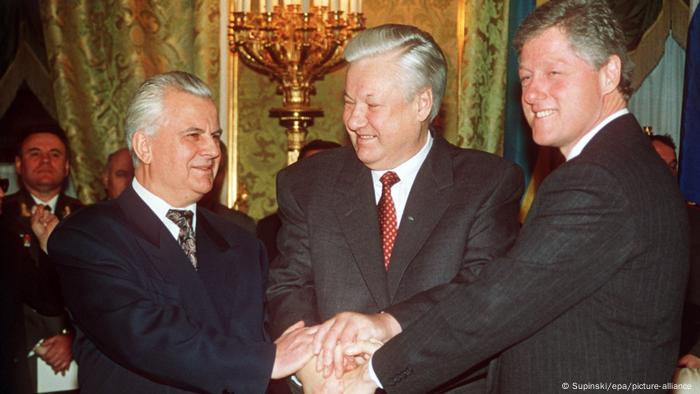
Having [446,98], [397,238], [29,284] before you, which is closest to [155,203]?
[397,238]

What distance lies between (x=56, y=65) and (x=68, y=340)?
5.87 ft

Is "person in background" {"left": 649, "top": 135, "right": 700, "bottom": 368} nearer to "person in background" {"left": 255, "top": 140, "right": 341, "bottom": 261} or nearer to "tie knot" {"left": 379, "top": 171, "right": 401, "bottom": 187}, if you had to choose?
"tie knot" {"left": 379, "top": 171, "right": 401, "bottom": 187}

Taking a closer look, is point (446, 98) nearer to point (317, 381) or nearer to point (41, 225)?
point (41, 225)

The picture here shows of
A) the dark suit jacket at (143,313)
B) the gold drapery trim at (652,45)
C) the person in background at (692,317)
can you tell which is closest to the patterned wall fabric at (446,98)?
the gold drapery trim at (652,45)

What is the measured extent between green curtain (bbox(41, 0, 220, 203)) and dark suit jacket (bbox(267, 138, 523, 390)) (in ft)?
9.78

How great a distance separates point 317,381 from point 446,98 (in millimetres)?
3809

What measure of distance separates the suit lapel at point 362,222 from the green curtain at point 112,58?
3005 millimetres

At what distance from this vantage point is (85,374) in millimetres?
2717

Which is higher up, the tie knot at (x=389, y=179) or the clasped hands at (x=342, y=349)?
the tie knot at (x=389, y=179)

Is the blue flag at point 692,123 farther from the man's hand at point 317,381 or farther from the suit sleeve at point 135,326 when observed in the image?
the suit sleeve at point 135,326

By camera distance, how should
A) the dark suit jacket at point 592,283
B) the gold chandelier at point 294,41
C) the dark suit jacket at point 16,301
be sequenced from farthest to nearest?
the gold chandelier at point 294,41 → the dark suit jacket at point 16,301 → the dark suit jacket at point 592,283

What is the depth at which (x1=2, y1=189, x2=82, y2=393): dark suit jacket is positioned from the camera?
4.30 metres

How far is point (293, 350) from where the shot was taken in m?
2.96

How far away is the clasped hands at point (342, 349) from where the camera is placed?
115 inches
